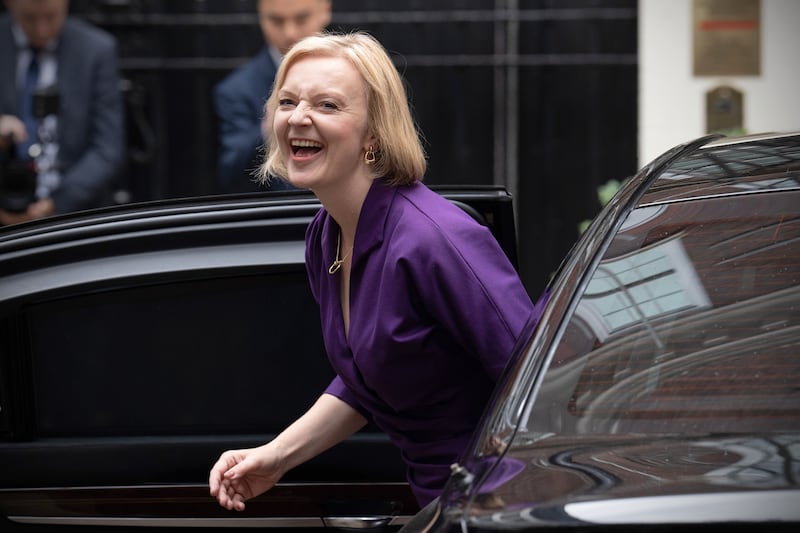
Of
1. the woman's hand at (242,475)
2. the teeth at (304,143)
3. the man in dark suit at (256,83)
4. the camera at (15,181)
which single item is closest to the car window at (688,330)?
the teeth at (304,143)

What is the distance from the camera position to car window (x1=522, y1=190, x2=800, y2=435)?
184cm

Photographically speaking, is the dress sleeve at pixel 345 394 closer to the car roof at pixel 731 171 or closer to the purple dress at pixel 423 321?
the purple dress at pixel 423 321

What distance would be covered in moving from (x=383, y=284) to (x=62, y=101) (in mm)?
5405

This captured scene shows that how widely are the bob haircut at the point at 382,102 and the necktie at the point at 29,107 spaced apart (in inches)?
203

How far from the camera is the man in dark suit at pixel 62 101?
7.28m

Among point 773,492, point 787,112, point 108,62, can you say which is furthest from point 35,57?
point 773,492

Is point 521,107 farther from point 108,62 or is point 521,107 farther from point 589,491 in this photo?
point 589,491

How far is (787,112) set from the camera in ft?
25.1

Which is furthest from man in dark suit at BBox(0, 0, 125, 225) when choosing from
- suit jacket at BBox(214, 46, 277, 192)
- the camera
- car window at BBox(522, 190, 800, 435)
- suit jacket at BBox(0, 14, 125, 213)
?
car window at BBox(522, 190, 800, 435)

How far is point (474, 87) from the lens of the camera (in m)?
7.93

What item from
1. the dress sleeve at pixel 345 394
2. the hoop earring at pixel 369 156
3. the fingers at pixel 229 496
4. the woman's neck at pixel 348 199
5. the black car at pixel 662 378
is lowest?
the fingers at pixel 229 496

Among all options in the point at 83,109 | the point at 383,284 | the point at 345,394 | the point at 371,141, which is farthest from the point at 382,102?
the point at 83,109

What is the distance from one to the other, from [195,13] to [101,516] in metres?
5.56

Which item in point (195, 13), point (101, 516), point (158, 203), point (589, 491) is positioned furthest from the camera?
point (195, 13)
